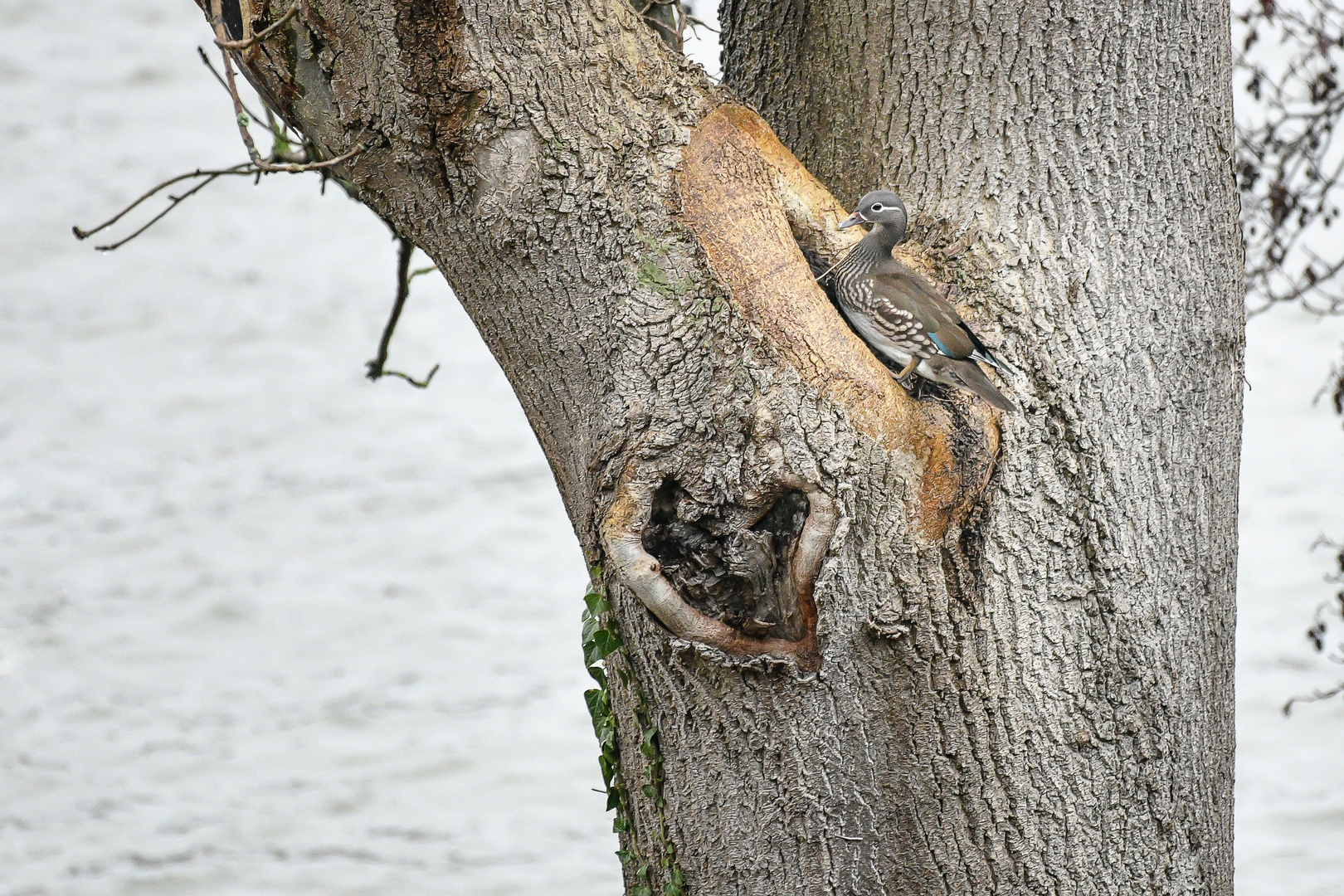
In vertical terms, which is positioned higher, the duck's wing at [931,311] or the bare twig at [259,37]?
the bare twig at [259,37]

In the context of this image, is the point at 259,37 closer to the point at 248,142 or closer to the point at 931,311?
the point at 248,142

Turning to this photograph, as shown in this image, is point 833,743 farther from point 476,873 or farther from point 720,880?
point 476,873

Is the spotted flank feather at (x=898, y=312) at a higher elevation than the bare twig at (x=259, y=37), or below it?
below

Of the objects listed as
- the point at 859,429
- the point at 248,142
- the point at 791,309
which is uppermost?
the point at 248,142

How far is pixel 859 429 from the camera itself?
1.29m

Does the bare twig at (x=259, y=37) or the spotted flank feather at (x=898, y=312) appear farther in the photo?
the spotted flank feather at (x=898, y=312)

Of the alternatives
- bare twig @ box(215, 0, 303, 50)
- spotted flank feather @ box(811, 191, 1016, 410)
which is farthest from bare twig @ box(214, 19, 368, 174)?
spotted flank feather @ box(811, 191, 1016, 410)

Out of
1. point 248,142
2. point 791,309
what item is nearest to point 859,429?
point 791,309

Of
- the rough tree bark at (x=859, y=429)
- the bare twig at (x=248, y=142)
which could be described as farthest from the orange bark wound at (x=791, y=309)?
the bare twig at (x=248, y=142)

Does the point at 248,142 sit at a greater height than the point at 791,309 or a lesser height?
greater

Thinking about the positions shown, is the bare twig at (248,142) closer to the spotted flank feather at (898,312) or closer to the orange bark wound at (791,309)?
the orange bark wound at (791,309)

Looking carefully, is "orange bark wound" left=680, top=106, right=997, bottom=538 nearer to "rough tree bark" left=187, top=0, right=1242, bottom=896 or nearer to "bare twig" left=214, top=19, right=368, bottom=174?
"rough tree bark" left=187, top=0, right=1242, bottom=896

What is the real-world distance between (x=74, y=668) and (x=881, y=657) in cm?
390

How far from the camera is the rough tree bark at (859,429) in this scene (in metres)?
1.28
